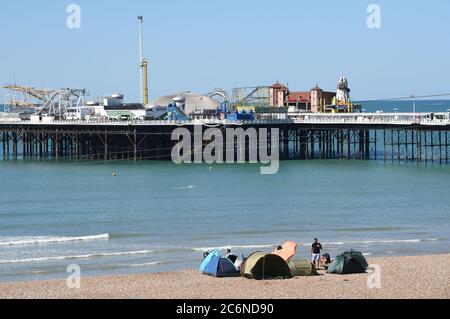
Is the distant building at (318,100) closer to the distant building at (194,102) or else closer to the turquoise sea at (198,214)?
the distant building at (194,102)

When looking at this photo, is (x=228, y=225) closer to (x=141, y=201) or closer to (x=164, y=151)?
(x=141, y=201)

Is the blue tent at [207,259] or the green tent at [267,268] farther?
the blue tent at [207,259]

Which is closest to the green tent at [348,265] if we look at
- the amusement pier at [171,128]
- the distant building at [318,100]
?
the amusement pier at [171,128]

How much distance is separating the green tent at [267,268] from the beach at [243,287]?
0.37 meters

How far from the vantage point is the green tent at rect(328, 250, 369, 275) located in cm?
3081

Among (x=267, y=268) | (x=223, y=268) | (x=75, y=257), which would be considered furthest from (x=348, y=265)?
(x=75, y=257)

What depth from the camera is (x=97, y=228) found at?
144ft

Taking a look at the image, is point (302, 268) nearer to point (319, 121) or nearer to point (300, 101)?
point (319, 121)

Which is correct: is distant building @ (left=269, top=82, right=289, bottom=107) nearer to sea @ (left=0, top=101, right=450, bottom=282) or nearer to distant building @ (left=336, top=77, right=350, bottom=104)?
distant building @ (left=336, top=77, right=350, bottom=104)

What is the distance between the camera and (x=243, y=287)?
28.5 metres

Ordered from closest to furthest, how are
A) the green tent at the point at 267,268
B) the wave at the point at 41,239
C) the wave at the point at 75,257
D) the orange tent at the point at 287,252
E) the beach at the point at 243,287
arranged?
the beach at the point at 243,287 → the green tent at the point at 267,268 → the orange tent at the point at 287,252 → the wave at the point at 75,257 → the wave at the point at 41,239

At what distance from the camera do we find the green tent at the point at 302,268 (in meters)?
30.4

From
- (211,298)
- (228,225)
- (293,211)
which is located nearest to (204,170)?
(293,211)

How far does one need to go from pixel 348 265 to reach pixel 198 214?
18.1 m
